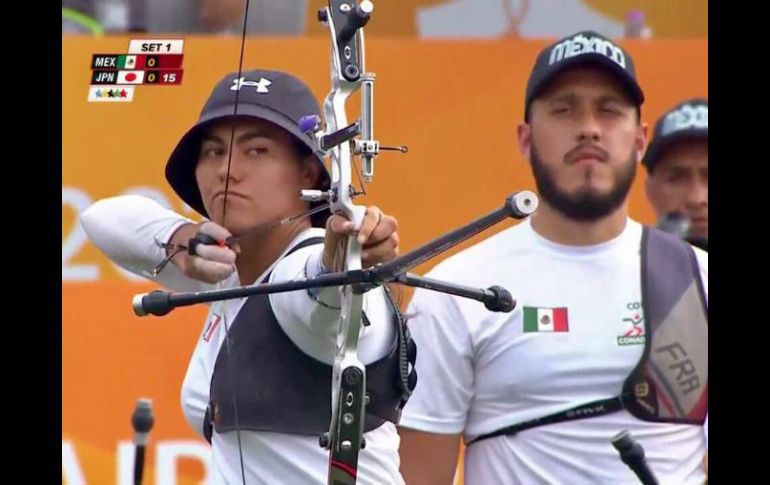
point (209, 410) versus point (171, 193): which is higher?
point (171, 193)

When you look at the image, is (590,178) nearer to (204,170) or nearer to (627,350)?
(627,350)

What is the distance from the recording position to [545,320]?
2576mm

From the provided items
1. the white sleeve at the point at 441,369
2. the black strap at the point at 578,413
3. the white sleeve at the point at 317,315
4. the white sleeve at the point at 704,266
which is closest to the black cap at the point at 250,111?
the white sleeve at the point at 317,315

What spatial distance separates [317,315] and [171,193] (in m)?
0.58

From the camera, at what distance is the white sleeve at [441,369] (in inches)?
100.0

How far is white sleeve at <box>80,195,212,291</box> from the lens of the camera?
227 centimetres

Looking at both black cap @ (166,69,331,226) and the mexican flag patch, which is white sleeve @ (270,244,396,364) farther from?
the mexican flag patch

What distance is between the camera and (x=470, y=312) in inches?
101

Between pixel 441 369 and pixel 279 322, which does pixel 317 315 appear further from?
pixel 441 369

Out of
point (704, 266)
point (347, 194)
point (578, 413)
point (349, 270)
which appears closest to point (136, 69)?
point (347, 194)
